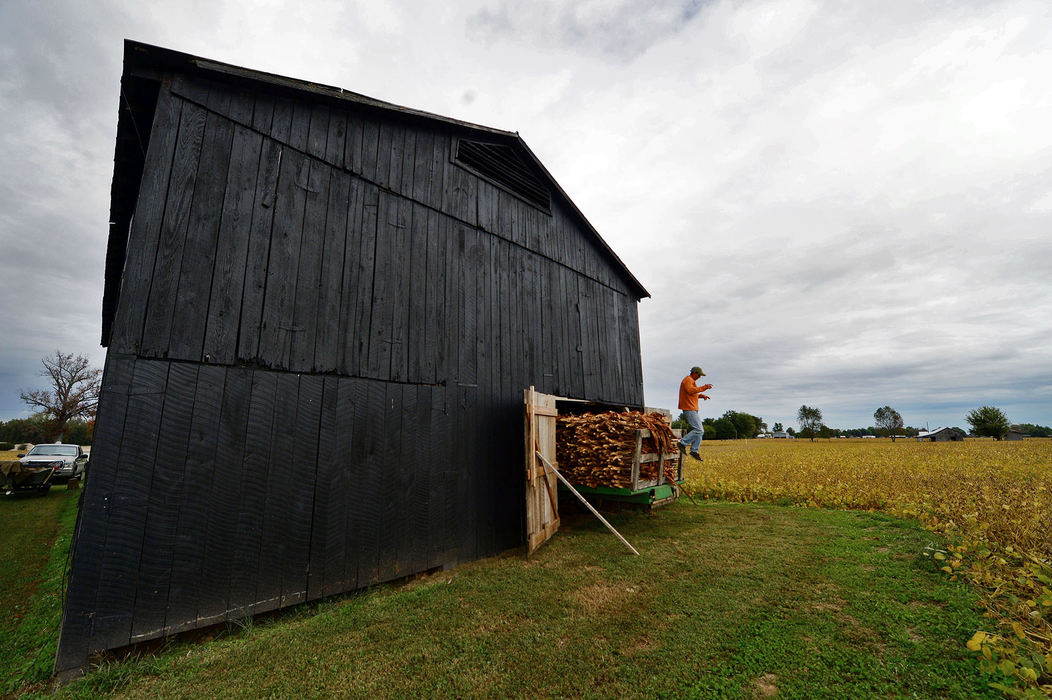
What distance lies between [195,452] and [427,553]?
3298 mm

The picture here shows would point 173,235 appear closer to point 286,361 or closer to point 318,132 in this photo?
point 286,361

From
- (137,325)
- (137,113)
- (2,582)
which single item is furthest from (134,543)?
(137,113)

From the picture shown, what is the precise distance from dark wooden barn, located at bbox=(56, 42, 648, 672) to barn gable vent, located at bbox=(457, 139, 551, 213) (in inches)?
3.4

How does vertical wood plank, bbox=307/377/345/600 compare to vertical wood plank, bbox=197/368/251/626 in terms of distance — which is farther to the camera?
vertical wood plank, bbox=307/377/345/600

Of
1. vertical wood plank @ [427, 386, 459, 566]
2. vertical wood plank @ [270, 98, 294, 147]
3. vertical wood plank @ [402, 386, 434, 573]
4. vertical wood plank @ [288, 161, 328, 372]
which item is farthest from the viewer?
vertical wood plank @ [427, 386, 459, 566]

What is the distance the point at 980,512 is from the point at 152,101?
13.3 m

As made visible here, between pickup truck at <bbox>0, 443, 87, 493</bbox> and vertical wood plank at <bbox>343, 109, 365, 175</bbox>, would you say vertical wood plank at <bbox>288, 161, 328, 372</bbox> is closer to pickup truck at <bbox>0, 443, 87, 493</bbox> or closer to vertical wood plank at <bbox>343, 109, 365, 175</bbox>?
vertical wood plank at <bbox>343, 109, 365, 175</bbox>

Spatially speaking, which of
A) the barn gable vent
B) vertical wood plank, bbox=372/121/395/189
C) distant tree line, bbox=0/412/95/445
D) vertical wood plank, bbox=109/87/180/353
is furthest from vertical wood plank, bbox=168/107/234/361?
distant tree line, bbox=0/412/95/445

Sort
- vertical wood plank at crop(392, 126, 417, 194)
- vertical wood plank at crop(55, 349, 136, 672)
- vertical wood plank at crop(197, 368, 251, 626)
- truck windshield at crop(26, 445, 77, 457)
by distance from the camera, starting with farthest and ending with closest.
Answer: truck windshield at crop(26, 445, 77, 457) → vertical wood plank at crop(392, 126, 417, 194) → vertical wood plank at crop(197, 368, 251, 626) → vertical wood plank at crop(55, 349, 136, 672)

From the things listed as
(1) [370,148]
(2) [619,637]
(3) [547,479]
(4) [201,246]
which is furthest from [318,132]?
(2) [619,637]

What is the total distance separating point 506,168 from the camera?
8828 mm

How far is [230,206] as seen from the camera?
4.99m

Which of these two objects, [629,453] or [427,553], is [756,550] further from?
[427,553]

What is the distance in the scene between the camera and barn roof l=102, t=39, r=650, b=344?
15.5 ft
